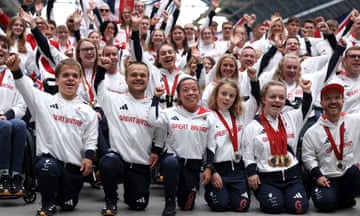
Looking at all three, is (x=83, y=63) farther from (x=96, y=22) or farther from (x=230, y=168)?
Result: (x=96, y=22)

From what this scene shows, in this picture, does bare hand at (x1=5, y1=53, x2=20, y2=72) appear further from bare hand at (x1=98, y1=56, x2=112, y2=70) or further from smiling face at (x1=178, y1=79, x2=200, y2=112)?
smiling face at (x1=178, y1=79, x2=200, y2=112)

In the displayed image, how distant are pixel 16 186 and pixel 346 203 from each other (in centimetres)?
357

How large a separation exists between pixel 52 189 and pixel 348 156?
3.18 metres

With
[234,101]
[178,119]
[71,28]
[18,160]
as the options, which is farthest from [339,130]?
[71,28]

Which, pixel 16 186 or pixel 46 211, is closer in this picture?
pixel 46 211

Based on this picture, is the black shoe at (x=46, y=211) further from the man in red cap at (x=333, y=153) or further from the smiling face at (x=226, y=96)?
the man in red cap at (x=333, y=153)

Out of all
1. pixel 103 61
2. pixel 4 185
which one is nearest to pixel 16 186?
pixel 4 185

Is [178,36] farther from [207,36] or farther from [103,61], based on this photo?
[103,61]

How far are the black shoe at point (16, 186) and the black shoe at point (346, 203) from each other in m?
3.44

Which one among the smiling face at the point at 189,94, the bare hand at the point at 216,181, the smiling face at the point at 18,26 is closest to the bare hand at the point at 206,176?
the bare hand at the point at 216,181

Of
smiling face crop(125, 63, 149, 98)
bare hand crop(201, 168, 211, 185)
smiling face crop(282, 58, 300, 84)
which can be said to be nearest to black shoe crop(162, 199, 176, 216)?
bare hand crop(201, 168, 211, 185)

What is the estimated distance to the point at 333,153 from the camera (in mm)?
6066

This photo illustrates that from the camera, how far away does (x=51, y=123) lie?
555cm

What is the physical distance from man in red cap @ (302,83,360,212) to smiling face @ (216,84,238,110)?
0.93m
